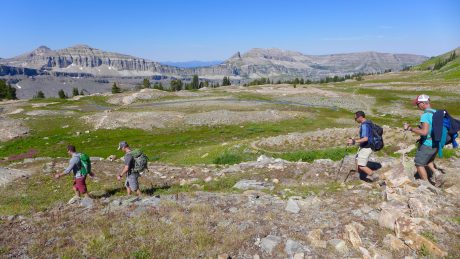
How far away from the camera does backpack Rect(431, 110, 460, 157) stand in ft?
43.0

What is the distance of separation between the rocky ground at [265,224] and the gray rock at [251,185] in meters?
0.71

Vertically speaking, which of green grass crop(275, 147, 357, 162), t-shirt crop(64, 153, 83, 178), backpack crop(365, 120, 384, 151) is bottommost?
green grass crop(275, 147, 357, 162)

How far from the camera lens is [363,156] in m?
15.6

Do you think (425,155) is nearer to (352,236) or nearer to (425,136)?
(425,136)

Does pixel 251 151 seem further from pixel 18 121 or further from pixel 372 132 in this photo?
pixel 18 121

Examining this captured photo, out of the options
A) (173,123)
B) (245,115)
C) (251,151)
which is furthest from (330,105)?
(251,151)

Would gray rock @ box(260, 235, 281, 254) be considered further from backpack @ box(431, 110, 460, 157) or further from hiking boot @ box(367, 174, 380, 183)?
hiking boot @ box(367, 174, 380, 183)

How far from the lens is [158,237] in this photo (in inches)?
436

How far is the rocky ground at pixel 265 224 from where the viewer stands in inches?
396

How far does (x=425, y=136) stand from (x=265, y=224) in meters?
7.53

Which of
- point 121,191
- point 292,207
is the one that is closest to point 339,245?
point 292,207

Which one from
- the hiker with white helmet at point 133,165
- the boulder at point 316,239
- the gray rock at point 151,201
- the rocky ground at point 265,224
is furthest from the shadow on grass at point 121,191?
the boulder at point 316,239

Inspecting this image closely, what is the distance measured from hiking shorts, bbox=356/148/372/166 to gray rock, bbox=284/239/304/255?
277 inches

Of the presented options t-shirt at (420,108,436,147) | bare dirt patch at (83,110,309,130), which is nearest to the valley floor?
t-shirt at (420,108,436,147)
